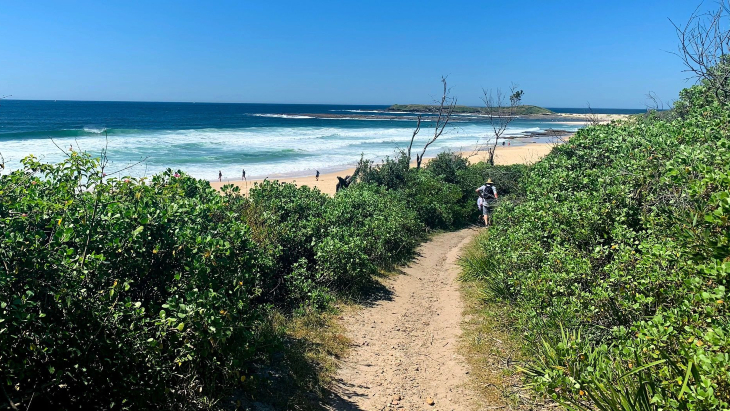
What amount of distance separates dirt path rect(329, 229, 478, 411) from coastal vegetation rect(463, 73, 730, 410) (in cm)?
89

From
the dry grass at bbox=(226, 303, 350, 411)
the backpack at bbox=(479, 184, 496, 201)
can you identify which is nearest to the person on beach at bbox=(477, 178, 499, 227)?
the backpack at bbox=(479, 184, 496, 201)

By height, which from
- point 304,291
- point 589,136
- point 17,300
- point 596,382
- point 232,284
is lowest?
point 304,291

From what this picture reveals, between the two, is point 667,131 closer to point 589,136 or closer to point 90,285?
point 589,136

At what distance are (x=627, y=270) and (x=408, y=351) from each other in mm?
2920

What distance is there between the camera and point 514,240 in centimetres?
674

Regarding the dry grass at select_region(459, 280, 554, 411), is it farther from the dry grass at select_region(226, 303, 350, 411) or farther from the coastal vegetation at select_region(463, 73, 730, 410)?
the dry grass at select_region(226, 303, 350, 411)

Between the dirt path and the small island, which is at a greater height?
the small island

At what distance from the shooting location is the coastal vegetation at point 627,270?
3.04 metres

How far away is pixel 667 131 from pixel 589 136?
115 cm

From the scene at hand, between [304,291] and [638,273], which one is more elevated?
[638,273]

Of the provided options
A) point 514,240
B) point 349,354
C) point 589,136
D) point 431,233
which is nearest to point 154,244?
point 349,354

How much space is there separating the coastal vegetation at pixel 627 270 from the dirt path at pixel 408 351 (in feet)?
2.93

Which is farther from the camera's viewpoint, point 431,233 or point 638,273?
point 431,233

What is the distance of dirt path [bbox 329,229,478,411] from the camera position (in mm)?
5008
